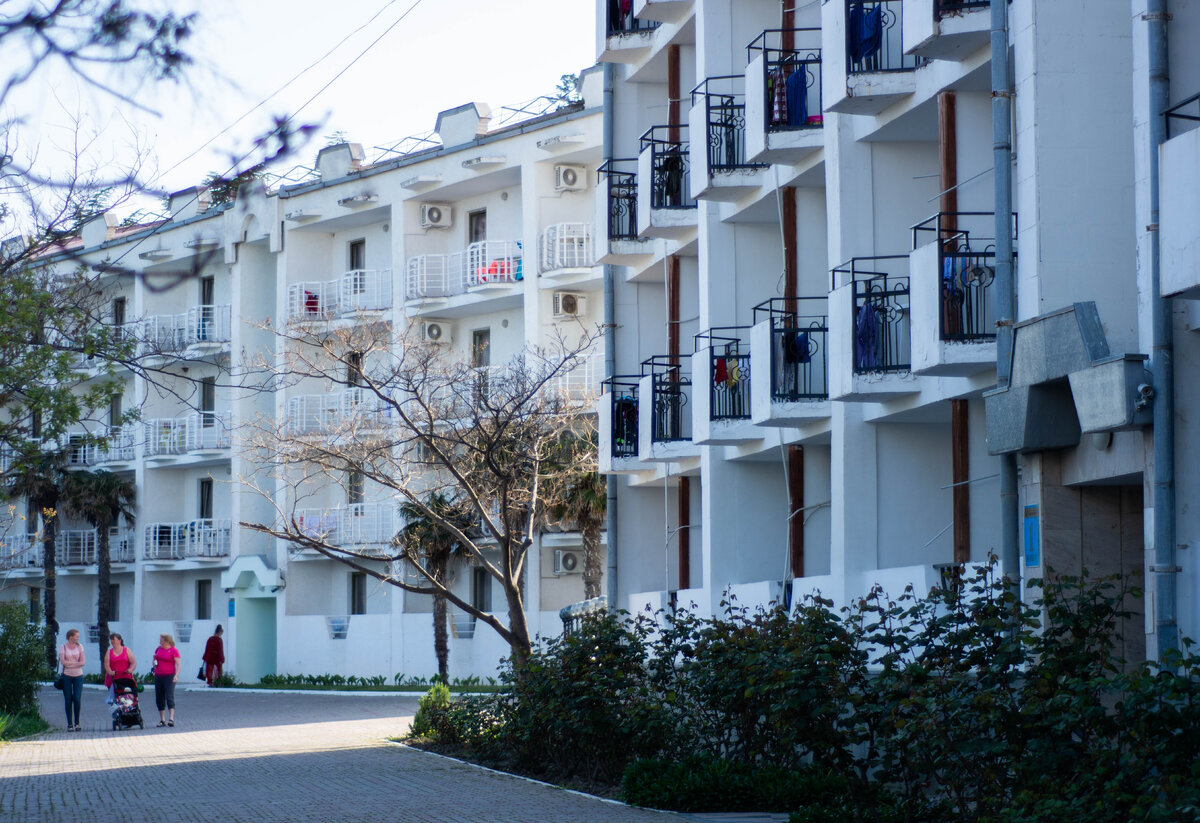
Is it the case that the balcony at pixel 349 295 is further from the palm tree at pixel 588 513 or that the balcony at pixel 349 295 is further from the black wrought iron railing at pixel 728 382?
the black wrought iron railing at pixel 728 382

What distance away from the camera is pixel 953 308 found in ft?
44.8

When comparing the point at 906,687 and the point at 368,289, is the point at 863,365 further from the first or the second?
the point at 368,289

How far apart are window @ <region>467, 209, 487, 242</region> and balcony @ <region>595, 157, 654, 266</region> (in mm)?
19794

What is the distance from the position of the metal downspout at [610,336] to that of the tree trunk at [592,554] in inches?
476

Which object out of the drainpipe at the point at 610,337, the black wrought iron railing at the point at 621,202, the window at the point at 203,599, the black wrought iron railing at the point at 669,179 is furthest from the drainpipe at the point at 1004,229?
the window at the point at 203,599

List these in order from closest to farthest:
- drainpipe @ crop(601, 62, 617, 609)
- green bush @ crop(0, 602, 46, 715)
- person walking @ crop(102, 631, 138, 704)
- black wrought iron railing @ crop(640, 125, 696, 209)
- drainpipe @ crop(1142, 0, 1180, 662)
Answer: drainpipe @ crop(1142, 0, 1180, 662)
black wrought iron railing @ crop(640, 125, 696, 209)
person walking @ crop(102, 631, 138, 704)
drainpipe @ crop(601, 62, 617, 609)
green bush @ crop(0, 602, 46, 715)

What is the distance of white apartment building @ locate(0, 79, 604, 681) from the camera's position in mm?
41188

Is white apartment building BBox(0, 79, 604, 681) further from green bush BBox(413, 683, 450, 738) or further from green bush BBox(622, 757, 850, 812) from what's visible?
green bush BBox(622, 757, 850, 812)

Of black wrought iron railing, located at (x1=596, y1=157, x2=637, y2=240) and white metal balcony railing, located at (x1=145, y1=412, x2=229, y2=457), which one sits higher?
black wrought iron railing, located at (x1=596, y1=157, x2=637, y2=240)

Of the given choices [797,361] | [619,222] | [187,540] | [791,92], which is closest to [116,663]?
[619,222]

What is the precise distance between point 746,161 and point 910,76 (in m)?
4.36

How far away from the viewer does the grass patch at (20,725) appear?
23.5m

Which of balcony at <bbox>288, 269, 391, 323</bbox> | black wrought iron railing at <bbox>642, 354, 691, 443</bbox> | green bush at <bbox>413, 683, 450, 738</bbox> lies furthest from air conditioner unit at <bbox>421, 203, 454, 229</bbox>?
green bush at <bbox>413, 683, 450, 738</bbox>

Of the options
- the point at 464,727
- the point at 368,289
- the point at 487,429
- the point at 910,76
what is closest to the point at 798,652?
the point at 910,76
